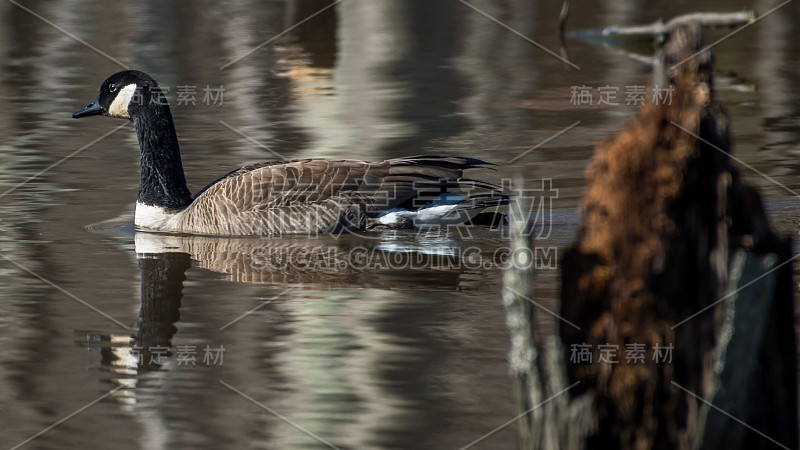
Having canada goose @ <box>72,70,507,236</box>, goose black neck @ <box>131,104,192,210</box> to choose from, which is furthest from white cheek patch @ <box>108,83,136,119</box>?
canada goose @ <box>72,70,507,236</box>

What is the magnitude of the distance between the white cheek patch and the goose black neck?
6.0 inches

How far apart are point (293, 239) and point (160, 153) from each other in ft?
5.44

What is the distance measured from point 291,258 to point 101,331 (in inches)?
97.0

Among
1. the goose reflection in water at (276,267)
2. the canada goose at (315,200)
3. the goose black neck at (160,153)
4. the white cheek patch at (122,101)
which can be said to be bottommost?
the goose reflection in water at (276,267)

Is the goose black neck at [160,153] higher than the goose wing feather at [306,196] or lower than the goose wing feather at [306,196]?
higher

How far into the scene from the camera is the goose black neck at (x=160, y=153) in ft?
36.4

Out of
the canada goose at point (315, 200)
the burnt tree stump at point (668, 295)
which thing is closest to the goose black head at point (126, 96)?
the canada goose at point (315, 200)

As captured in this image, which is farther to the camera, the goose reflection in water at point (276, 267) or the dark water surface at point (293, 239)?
the goose reflection in water at point (276, 267)

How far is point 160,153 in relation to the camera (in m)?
11.2

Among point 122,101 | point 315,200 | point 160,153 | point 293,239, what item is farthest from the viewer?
point 122,101

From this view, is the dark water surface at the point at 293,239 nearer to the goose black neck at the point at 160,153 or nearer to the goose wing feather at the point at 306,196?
the goose wing feather at the point at 306,196

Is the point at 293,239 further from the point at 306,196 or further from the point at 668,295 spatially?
the point at 668,295

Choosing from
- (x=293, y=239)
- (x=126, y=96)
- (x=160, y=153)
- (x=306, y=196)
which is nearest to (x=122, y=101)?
(x=126, y=96)

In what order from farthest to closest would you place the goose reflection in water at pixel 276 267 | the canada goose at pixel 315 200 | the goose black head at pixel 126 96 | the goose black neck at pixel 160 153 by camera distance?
the goose black head at pixel 126 96
the goose black neck at pixel 160 153
the canada goose at pixel 315 200
the goose reflection in water at pixel 276 267
